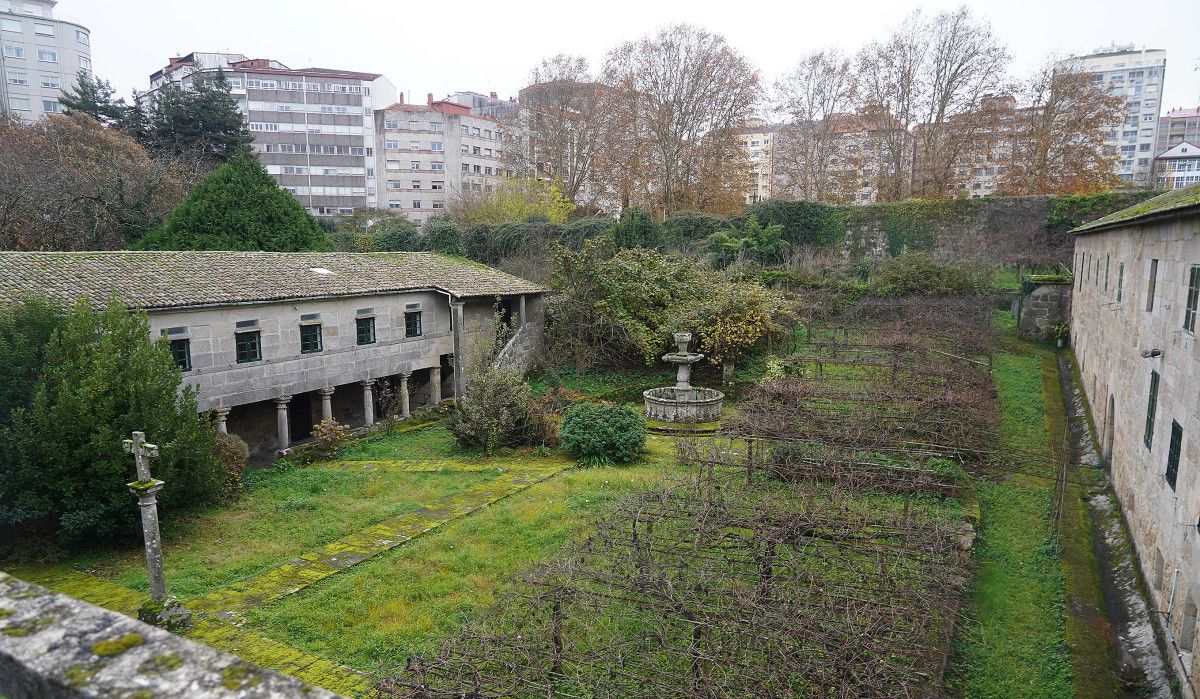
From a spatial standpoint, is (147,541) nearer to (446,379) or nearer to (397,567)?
(397,567)

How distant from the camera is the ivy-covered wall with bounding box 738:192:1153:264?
29000 millimetres

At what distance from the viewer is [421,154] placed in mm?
58219

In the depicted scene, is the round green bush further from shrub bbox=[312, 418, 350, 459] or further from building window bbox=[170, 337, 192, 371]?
building window bbox=[170, 337, 192, 371]

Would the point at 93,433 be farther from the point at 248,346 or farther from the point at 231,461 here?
the point at 248,346

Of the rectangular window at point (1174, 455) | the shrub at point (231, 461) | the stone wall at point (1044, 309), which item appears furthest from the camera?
the stone wall at point (1044, 309)

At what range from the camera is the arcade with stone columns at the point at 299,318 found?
15.9m

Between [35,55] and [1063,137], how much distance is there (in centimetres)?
7319

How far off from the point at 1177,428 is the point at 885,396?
6.11m

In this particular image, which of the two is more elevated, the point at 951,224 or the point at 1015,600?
the point at 951,224

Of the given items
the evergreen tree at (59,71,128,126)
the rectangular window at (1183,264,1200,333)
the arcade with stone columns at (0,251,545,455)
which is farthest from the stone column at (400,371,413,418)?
the evergreen tree at (59,71,128,126)

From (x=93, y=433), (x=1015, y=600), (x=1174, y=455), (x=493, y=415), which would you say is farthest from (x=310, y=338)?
(x=1174, y=455)

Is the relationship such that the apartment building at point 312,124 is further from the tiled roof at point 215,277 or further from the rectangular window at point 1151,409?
the rectangular window at point 1151,409

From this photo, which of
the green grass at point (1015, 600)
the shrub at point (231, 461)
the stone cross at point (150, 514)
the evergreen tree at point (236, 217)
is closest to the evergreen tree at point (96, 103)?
the evergreen tree at point (236, 217)

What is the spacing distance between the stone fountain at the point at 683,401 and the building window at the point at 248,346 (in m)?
10.4
